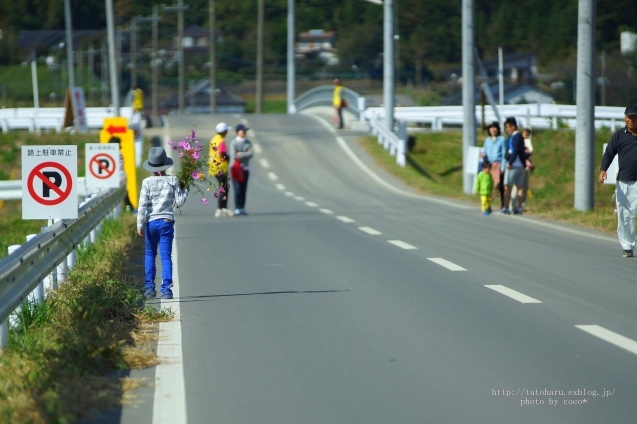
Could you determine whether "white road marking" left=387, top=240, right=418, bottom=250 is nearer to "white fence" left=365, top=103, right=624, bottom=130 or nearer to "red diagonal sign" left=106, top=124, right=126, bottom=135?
"red diagonal sign" left=106, top=124, right=126, bottom=135

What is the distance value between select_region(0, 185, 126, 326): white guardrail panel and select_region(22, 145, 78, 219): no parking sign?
7.2 inches

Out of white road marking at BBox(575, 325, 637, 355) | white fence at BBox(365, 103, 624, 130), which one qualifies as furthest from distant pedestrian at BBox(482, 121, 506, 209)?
white fence at BBox(365, 103, 624, 130)

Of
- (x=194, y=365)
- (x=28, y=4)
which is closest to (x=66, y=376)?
(x=194, y=365)

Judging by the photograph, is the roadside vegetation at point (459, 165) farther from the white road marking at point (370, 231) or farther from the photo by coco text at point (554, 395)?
the photo by coco text at point (554, 395)

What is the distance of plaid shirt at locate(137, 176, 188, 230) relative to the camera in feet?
34.5

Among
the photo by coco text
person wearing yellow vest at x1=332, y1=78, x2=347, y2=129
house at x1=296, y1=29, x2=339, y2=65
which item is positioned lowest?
the photo by coco text

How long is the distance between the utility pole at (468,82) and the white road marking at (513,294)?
17.6m

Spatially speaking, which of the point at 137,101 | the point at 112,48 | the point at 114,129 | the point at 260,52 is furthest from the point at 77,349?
the point at 260,52

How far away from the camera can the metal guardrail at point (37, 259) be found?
24.4 feet

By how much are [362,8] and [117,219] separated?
328 feet

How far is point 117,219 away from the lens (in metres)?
19.0

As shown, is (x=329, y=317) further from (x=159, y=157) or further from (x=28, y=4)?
(x=28, y=4)

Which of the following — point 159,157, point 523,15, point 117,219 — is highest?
point 523,15

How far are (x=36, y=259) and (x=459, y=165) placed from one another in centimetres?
3146
